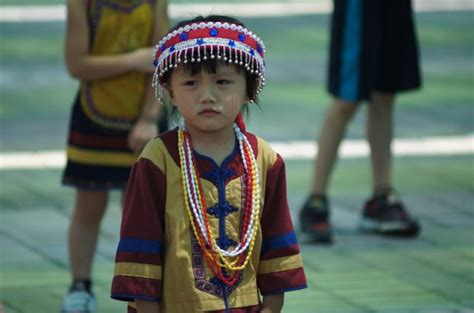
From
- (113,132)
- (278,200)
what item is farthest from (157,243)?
(113,132)

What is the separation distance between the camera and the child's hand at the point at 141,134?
5.55m

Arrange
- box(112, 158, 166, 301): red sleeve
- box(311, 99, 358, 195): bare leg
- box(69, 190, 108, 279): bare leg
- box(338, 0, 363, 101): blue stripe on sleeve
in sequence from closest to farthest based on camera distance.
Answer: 1. box(112, 158, 166, 301): red sleeve
2. box(69, 190, 108, 279): bare leg
3. box(338, 0, 363, 101): blue stripe on sleeve
4. box(311, 99, 358, 195): bare leg

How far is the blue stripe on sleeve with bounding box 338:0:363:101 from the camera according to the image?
716 cm

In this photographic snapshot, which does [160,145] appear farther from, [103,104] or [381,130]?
[381,130]

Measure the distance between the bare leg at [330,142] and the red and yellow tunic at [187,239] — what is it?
320cm

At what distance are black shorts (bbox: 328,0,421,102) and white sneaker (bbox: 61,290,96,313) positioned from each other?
2024 mm

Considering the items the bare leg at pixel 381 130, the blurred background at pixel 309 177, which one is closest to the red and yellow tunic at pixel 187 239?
the blurred background at pixel 309 177

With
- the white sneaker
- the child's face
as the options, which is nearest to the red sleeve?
the child's face

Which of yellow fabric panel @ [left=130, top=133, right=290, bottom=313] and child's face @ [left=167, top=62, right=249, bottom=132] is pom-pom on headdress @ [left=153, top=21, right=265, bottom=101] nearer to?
child's face @ [left=167, top=62, right=249, bottom=132]

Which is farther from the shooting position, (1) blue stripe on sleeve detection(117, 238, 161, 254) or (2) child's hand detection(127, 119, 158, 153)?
(2) child's hand detection(127, 119, 158, 153)

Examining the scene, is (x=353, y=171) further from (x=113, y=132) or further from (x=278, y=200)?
(x=278, y=200)

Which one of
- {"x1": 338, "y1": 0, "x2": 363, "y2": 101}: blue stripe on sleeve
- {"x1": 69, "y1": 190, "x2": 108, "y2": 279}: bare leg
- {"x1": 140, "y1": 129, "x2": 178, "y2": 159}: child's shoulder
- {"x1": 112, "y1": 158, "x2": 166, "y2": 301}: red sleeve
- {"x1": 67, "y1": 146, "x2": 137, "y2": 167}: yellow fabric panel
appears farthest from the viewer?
{"x1": 338, "y1": 0, "x2": 363, "y2": 101}: blue stripe on sleeve

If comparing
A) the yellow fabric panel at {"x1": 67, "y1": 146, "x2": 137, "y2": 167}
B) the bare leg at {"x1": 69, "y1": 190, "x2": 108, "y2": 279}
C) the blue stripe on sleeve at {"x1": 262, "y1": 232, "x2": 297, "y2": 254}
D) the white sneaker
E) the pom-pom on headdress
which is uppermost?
Answer: the pom-pom on headdress

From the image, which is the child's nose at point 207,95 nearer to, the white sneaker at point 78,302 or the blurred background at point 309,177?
the blurred background at point 309,177
